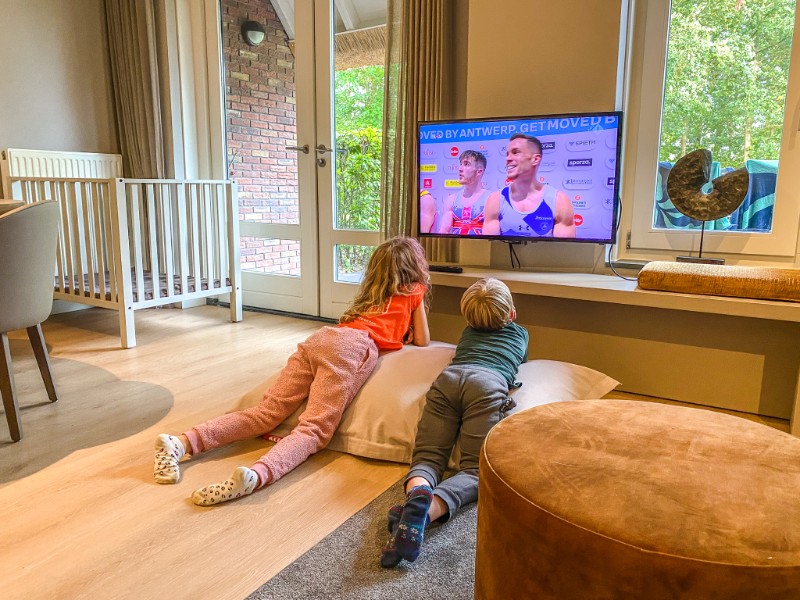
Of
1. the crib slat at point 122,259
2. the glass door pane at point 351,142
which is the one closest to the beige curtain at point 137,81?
the crib slat at point 122,259

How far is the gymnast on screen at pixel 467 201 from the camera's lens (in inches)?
107

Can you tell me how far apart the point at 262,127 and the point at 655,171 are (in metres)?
2.51

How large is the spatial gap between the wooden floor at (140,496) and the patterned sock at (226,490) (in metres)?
0.03

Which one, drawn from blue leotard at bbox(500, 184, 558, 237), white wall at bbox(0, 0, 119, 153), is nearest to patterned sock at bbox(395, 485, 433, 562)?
blue leotard at bbox(500, 184, 558, 237)

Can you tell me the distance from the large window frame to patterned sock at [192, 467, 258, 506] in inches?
77.4

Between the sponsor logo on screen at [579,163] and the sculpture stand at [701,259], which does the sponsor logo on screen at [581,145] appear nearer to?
the sponsor logo on screen at [579,163]

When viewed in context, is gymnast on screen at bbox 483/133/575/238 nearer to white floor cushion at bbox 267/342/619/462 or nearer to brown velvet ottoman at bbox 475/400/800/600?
white floor cushion at bbox 267/342/619/462

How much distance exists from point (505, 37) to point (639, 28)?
58 cm

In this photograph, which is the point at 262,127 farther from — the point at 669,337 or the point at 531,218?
the point at 669,337

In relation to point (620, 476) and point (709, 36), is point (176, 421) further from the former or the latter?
point (709, 36)

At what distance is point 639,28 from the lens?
8.53ft

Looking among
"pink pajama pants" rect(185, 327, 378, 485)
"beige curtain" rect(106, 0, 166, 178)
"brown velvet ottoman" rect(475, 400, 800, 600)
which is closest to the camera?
"brown velvet ottoman" rect(475, 400, 800, 600)

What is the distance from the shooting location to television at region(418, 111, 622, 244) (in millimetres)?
2471

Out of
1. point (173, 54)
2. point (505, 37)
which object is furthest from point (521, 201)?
point (173, 54)
